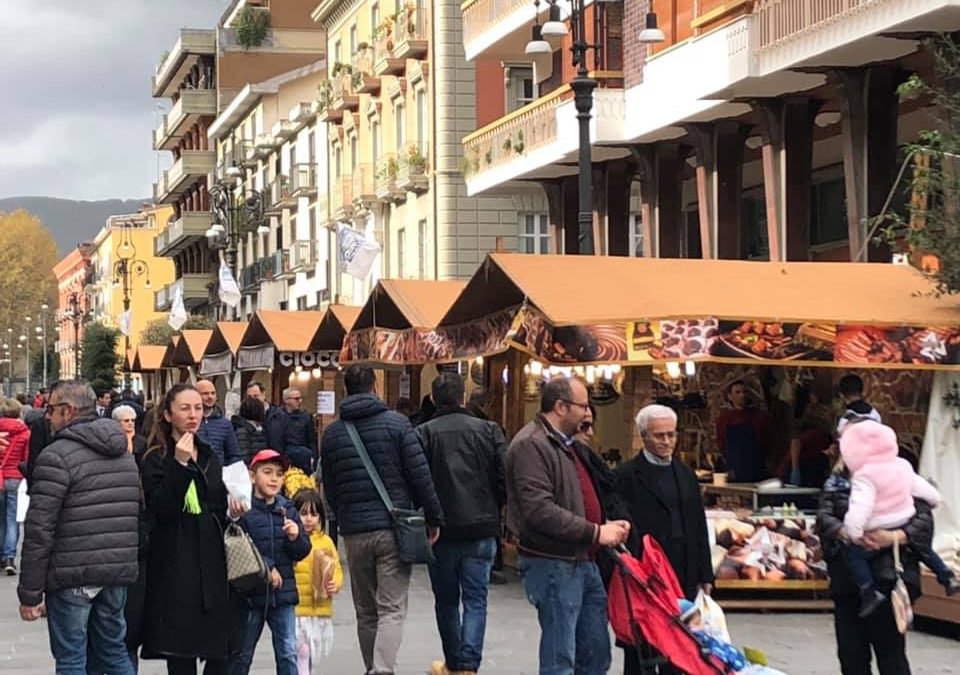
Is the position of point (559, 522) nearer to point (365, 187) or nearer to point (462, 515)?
point (462, 515)

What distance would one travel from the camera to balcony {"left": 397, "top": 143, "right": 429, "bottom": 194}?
42125mm

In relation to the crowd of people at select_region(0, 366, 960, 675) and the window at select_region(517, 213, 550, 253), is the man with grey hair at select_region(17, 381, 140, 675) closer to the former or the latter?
the crowd of people at select_region(0, 366, 960, 675)

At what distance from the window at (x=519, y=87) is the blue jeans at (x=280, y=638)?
3073 centimetres

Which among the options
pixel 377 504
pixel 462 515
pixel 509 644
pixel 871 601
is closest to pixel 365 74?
pixel 509 644

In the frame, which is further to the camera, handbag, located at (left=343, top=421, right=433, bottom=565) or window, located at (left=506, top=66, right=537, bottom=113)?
window, located at (left=506, top=66, right=537, bottom=113)

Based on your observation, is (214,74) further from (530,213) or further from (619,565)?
(619,565)

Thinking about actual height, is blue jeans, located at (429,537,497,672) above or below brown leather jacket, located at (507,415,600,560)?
below

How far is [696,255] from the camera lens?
32.0 meters

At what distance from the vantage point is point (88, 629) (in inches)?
358

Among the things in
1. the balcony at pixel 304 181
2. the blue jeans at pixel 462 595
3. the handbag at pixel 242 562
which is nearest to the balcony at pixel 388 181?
the balcony at pixel 304 181

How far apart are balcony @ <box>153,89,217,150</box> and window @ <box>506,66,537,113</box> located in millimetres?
39607

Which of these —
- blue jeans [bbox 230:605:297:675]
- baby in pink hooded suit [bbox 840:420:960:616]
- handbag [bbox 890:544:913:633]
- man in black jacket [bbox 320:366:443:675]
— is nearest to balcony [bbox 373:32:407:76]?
man in black jacket [bbox 320:366:443:675]

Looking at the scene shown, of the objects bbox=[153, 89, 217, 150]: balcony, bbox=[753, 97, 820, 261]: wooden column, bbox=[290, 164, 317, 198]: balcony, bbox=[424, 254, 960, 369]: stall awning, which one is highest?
bbox=[153, 89, 217, 150]: balcony

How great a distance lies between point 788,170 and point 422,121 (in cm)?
1935
